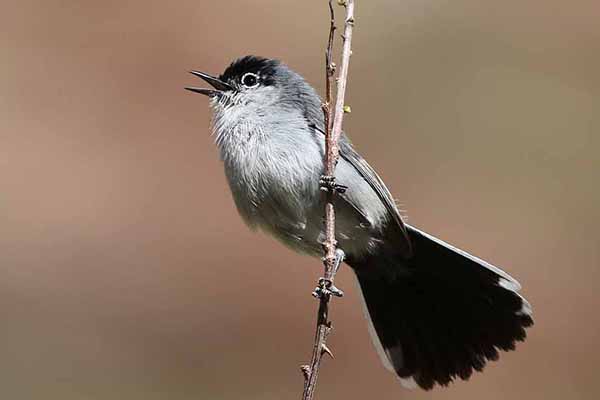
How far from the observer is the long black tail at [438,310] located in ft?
14.5

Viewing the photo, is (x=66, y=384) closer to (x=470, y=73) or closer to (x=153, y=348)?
(x=153, y=348)

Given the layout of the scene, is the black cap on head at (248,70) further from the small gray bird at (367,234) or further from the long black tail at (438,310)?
the long black tail at (438,310)

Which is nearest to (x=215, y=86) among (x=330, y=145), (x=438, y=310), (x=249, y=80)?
(x=249, y=80)

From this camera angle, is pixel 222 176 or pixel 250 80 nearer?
pixel 250 80

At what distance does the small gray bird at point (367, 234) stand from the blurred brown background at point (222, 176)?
1.78m

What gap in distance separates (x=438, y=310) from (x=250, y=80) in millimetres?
1358

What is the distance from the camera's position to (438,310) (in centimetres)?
465

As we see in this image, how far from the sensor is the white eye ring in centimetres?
448

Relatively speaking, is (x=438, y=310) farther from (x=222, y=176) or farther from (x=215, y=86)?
(x=222, y=176)

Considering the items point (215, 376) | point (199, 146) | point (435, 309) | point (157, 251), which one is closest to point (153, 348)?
point (215, 376)

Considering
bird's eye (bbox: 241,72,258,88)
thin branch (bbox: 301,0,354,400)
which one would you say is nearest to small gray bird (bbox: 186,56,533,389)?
bird's eye (bbox: 241,72,258,88)

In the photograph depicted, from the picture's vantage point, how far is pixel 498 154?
319 inches

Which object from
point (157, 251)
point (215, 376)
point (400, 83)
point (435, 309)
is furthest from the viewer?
point (400, 83)

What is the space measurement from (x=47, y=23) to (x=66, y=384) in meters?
4.00
